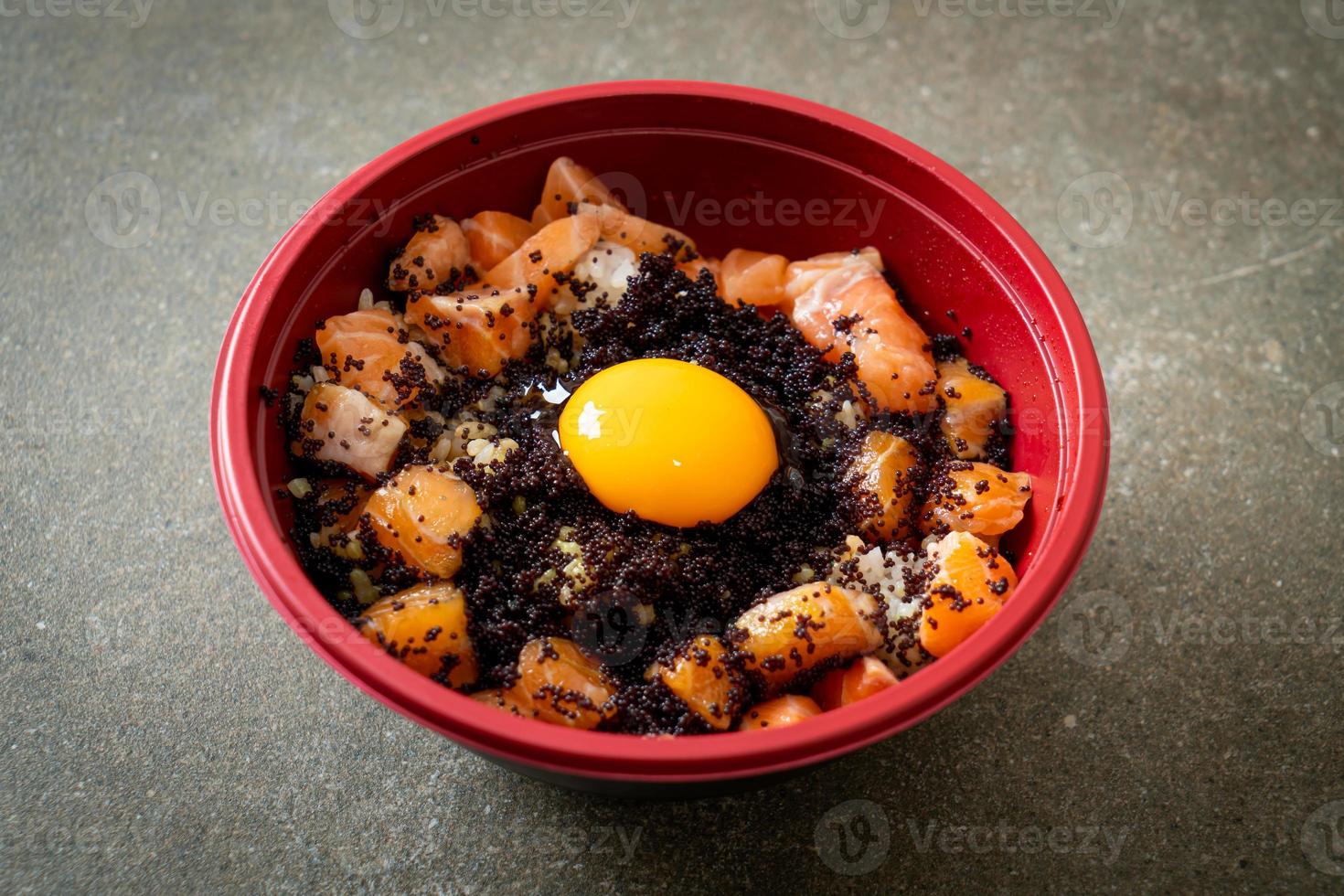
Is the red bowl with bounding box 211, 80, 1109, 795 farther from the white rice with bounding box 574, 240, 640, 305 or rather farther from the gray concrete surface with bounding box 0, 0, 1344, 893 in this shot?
the gray concrete surface with bounding box 0, 0, 1344, 893

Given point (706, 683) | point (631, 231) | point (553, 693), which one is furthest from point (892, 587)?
point (631, 231)

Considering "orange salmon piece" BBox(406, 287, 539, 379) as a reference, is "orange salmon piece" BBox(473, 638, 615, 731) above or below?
below

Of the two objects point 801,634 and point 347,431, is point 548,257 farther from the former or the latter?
point 801,634

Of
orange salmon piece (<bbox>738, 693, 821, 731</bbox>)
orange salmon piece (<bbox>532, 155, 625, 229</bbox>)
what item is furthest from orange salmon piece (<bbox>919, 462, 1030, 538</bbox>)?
orange salmon piece (<bbox>532, 155, 625, 229</bbox>)

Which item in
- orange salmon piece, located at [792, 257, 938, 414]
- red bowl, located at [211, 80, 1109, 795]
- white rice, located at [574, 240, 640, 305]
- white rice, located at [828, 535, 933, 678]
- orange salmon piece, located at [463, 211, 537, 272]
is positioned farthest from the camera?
orange salmon piece, located at [463, 211, 537, 272]

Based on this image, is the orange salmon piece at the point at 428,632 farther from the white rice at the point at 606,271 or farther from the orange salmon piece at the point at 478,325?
the white rice at the point at 606,271

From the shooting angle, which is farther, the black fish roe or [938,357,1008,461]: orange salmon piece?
[938,357,1008,461]: orange salmon piece
